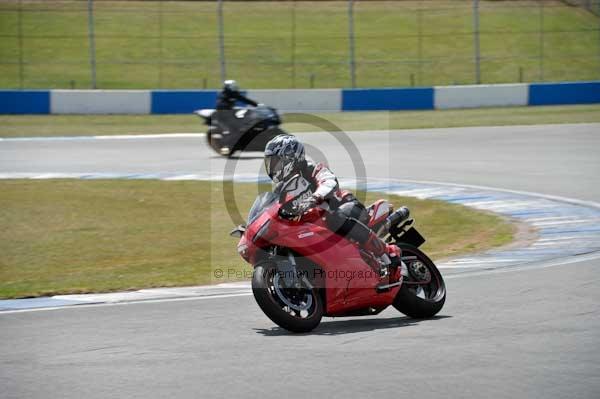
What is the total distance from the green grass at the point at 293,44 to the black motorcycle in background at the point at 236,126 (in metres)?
12.0

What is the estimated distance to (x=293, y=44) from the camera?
35312 millimetres

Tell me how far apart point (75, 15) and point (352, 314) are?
3107 cm

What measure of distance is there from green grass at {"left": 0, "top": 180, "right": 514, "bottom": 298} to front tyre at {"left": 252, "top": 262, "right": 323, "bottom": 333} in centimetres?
279

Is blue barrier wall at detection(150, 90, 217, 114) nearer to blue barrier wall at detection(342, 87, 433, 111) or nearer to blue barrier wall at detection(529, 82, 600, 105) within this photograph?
blue barrier wall at detection(342, 87, 433, 111)

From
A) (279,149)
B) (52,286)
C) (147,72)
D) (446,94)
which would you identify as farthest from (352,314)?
(147,72)

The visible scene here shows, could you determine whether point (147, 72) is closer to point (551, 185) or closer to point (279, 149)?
point (551, 185)

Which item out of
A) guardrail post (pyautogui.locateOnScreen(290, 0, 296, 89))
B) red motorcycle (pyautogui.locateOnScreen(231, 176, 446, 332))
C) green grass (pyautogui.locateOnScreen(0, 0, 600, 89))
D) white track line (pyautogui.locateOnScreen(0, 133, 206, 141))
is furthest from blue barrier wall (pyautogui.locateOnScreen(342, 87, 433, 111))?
red motorcycle (pyautogui.locateOnScreen(231, 176, 446, 332))

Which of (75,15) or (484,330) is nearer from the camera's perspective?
(484,330)

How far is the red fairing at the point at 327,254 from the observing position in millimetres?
6797

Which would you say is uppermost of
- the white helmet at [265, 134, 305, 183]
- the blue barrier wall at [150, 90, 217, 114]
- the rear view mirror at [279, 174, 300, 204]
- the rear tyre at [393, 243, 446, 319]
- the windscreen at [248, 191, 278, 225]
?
the blue barrier wall at [150, 90, 217, 114]

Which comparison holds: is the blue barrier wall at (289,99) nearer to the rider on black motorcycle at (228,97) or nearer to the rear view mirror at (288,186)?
the rider on black motorcycle at (228,97)

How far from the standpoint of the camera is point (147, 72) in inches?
1344

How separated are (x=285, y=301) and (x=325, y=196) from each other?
769 mm

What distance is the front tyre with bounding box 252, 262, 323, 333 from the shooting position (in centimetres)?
677
